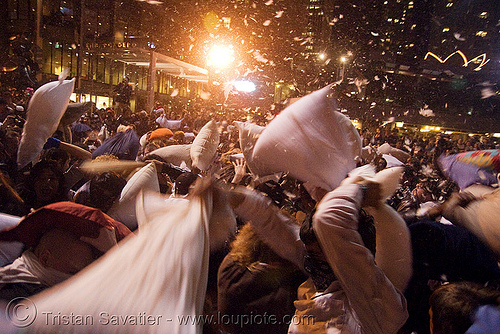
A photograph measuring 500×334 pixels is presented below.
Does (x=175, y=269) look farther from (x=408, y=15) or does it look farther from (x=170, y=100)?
(x=170, y=100)

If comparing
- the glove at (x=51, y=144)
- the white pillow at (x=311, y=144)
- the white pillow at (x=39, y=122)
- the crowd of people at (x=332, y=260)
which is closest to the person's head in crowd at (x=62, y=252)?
the crowd of people at (x=332, y=260)

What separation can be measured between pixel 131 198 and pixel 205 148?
1.20 m

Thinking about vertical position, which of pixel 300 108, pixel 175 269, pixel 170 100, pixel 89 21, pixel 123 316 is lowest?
pixel 170 100

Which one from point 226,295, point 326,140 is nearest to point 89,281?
point 226,295

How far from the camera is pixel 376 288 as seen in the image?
3.56ft

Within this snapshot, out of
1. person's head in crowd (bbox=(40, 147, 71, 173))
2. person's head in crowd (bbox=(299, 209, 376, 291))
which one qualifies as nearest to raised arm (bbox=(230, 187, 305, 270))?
person's head in crowd (bbox=(299, 209, 376, 291))

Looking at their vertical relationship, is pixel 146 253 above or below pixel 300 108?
below

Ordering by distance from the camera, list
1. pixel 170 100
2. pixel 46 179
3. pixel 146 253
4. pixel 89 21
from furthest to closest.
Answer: pixel 170 100 < pixel 89 21 < pixel 46 179 < pixel 146 253

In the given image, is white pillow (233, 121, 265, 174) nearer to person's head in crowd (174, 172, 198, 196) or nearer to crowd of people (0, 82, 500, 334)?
person's head in crowd (174, 172, 198, 196)

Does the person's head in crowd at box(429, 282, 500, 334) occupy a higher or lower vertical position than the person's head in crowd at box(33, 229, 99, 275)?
higher

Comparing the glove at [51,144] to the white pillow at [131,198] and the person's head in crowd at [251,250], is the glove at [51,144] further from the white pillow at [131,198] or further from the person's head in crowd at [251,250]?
the person's head in crowd at [251,250]

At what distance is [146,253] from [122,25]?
22894 millimetres

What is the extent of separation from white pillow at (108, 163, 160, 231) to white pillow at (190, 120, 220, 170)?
2.65 ft

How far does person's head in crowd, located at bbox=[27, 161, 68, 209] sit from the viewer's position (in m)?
2.39
